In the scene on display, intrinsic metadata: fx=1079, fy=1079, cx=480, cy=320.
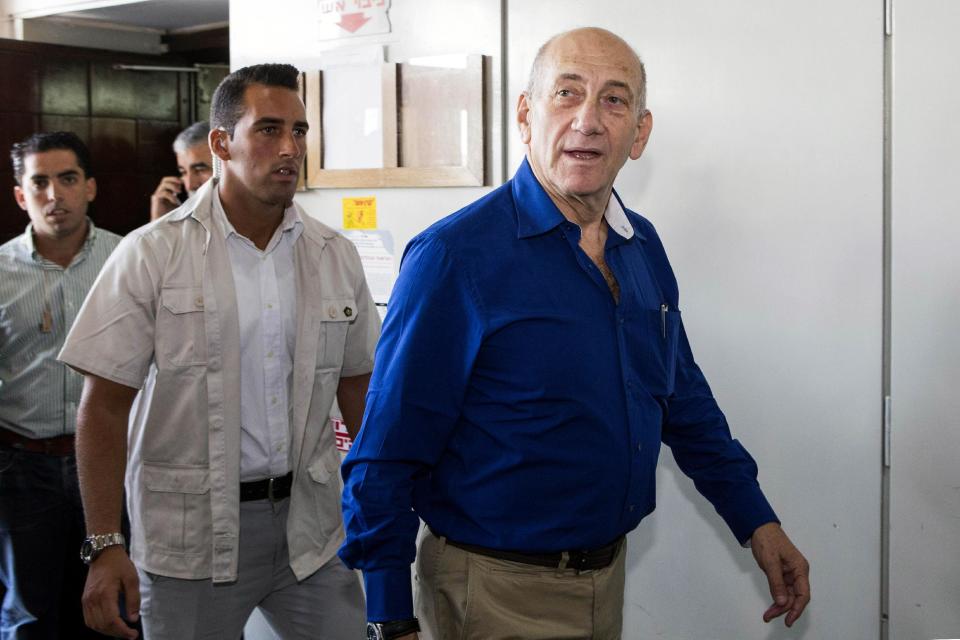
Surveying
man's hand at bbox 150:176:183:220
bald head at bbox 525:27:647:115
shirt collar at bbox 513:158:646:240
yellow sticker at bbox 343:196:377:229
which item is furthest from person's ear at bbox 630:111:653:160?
man's hand at bbox 150:176:183:220

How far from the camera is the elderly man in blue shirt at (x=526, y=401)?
1609 millimetres

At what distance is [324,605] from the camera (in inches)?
91.4

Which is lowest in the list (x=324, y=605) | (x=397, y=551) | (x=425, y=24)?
(x=324, y=605)

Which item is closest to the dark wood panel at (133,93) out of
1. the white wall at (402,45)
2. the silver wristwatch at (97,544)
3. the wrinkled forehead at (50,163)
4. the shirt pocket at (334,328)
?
the wrinkled forehead at (50,163)

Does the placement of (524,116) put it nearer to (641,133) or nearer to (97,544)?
(641,133)

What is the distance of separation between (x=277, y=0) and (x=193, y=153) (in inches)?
27.9

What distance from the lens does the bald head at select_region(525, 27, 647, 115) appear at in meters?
1.79

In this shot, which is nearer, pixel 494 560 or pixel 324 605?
pixel 494 560

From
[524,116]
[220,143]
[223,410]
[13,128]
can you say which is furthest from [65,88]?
[524,116]

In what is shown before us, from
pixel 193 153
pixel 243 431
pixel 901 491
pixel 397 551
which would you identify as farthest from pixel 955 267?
pixel 193 153

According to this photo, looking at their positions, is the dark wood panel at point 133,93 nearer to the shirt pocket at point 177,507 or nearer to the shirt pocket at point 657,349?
the shirt pocket at point 177,507

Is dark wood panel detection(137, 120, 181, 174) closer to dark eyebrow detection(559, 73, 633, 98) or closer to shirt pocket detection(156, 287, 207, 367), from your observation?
shirt pocket detection(156, 287, 207, 367)

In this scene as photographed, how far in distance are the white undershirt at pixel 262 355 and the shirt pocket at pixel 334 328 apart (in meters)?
0.07

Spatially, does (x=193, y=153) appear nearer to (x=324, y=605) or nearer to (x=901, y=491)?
(x=324, y=605)
